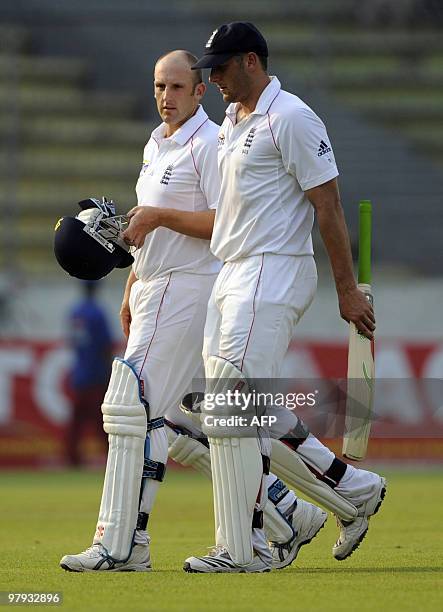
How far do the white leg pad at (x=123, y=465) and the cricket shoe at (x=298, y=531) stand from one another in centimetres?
66

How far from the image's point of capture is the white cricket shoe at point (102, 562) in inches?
223

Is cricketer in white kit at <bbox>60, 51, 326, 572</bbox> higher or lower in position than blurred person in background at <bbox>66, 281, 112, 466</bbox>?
higher

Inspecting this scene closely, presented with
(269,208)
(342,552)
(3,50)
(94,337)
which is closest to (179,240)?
(269,208)

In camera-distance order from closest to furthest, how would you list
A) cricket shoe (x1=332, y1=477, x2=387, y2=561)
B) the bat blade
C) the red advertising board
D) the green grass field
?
the green grass field, the bat blade, cricket shoe (x1=332, y1=477, x2=387, y2=561), the red advertising board

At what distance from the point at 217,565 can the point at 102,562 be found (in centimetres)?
49

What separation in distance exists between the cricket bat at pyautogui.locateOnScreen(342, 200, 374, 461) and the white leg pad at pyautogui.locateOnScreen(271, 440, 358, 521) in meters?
0.18

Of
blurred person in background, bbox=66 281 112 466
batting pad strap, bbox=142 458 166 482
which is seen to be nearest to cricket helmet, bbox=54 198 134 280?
batting pad strap, bbox=142 458 166 482

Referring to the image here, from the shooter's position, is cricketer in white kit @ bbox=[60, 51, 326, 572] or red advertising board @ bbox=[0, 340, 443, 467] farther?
red advertising board @ bbox=[0, 340, 443, 467]

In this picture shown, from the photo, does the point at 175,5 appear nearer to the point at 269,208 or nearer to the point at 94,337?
the point at 94,337

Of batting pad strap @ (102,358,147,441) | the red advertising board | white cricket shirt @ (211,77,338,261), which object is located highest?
white cricket shirt @ (211,77,338,261)

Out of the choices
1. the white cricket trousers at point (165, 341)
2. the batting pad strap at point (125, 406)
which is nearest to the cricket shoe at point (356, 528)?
the white cricket trousers at point (165, 341)

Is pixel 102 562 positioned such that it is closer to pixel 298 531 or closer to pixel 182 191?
pixel 298 531

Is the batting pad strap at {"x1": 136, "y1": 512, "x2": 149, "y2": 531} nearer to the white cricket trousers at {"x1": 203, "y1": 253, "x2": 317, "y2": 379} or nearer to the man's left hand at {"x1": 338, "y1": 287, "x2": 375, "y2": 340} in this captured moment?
the white cricket trousers at {"x1": 203, "y1": 253, "x2": 317, "y2": 379}

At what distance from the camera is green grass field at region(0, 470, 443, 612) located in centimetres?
471
